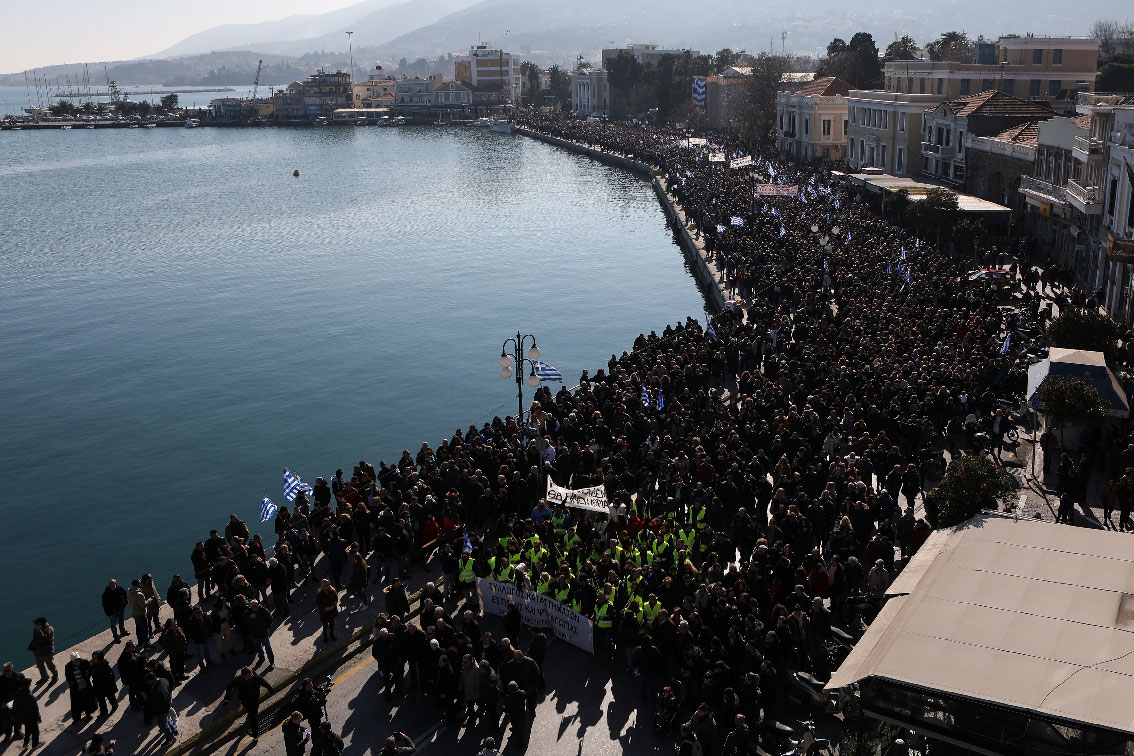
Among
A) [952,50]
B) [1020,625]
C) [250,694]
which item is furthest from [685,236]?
[952,50]

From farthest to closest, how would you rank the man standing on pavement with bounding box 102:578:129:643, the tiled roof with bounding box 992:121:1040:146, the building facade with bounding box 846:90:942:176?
the building facade with bounding box 846:90:942:176
the tiled roof with bounding box 992:121:1040:146
the man standing on pavement with bounding box 102:578:129:643

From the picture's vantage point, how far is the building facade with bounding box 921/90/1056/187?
168ft

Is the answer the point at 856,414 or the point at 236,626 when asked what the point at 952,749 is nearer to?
the point at 236,626

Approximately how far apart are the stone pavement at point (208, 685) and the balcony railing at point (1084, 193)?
27913mm

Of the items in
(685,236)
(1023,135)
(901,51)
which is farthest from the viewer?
(901,51)

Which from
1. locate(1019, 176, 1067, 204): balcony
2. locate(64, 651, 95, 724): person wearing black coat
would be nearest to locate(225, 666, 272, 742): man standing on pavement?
locate(64, 651, 95, 724): person wearing black coat

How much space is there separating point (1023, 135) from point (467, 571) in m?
41.0

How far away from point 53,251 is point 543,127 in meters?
101

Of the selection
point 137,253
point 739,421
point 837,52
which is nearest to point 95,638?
point 739,421

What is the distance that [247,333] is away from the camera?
4478 centimetres

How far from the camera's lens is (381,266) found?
61.3m

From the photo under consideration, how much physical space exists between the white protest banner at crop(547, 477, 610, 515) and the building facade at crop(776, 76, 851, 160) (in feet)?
212

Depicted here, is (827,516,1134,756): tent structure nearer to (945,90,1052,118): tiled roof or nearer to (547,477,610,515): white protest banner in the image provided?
(547,477,610,515): white protest banner

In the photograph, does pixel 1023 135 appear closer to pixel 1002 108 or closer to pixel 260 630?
pixel 1002 108
